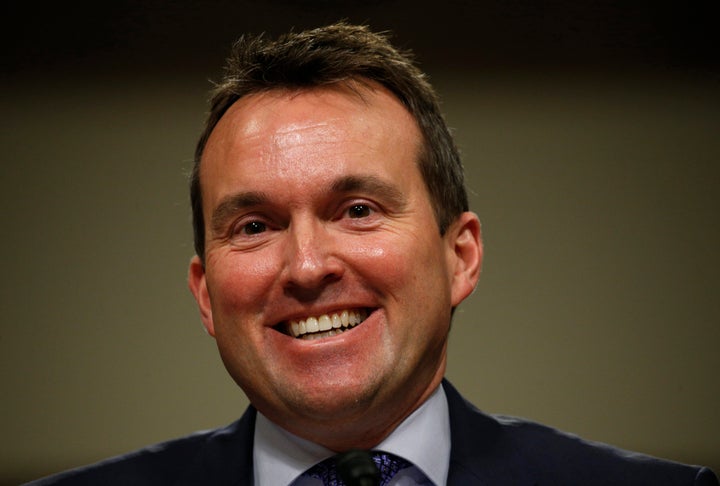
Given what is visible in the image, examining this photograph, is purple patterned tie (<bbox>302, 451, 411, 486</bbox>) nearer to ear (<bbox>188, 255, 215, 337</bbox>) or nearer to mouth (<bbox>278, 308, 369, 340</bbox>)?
mouth (<bbox>278, 308, 369, 340</bbox>)

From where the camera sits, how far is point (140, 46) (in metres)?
2.85

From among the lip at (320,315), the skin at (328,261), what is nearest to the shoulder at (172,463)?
the skin at (328,261)

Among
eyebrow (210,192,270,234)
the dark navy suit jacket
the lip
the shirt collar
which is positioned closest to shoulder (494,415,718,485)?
the dark navy suit jacket

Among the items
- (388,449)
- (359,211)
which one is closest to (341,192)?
(359,211)

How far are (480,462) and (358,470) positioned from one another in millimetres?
422

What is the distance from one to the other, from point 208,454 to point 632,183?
5.45 ft

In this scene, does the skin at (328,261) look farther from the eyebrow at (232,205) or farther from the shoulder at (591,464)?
the shoulder at (591,464)

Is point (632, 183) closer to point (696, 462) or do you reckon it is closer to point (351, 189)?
point (696, 462)

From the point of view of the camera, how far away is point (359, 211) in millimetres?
1592

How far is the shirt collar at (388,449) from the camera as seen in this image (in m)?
1.63

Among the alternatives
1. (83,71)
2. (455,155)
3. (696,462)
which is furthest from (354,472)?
(83,71)

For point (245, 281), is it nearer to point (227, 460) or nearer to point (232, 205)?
point (232, 205)

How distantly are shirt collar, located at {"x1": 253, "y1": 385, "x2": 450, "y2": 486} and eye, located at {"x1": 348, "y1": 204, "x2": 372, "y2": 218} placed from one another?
0.38 metres

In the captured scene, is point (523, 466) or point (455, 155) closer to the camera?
point (523, 466)
